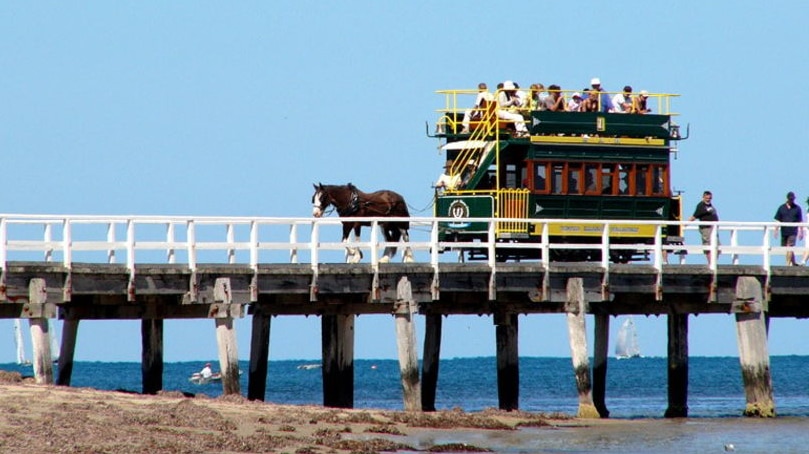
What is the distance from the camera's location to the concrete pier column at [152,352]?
33.3 metres

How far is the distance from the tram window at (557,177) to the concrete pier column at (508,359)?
383 cm

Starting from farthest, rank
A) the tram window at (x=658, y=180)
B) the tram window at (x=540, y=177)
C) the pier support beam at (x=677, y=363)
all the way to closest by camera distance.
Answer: the tram window at (x=658, y=180)
the tram window at (x=540, y=177)
the pier support beam at (x=677, y=363)

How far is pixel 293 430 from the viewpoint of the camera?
83.5 feet

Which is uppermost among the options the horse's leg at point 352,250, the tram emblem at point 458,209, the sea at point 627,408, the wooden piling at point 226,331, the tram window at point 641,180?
the tram window at point 641,180

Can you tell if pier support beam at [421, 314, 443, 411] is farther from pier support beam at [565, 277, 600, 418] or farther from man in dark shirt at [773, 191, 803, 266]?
man in dark shirt at [773, 191, 803, 266]

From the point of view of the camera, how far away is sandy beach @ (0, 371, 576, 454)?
22016mm

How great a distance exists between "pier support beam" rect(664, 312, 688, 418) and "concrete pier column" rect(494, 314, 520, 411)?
3457 millimetres

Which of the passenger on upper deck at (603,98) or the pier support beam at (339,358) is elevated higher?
the passenger on upper deck at (603,98)

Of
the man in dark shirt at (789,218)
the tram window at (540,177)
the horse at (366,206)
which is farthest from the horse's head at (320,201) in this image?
the man in dark shirt at (789,218)

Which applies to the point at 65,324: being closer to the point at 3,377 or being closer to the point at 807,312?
the point at 3,377

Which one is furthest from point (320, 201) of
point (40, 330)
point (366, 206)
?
point (40, 330)

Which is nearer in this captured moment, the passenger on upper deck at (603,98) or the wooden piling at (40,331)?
the wooden piling at (40,331)

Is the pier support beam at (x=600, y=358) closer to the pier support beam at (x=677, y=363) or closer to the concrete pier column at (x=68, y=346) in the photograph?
the pier support beam at (x=677, y=363)

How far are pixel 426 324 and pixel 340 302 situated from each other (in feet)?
17.6
